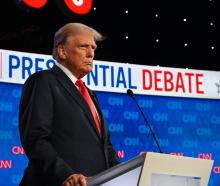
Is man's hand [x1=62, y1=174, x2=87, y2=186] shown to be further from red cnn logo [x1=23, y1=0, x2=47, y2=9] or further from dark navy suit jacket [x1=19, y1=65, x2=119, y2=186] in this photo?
red cnn logo [x1=23, y1=0, x2=47, y2=9]

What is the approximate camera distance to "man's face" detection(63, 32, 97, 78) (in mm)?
1966

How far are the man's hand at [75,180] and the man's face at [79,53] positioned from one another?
487 mm

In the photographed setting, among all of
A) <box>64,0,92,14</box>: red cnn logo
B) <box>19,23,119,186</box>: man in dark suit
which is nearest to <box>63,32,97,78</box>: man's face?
<box>19,23,119,186</box>: man in dark suit

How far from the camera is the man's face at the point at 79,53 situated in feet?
6.45

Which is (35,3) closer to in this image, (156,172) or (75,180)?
(75,180)

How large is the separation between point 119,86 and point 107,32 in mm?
724

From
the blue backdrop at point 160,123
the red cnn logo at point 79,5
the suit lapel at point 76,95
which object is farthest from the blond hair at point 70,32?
the red cnn logo at point 79,5

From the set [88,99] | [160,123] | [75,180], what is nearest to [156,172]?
[75,180]

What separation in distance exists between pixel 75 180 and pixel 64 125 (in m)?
0.29

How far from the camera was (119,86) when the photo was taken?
172 inches

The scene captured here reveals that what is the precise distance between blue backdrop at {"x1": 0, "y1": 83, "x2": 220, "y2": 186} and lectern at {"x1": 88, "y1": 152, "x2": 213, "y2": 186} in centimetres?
249

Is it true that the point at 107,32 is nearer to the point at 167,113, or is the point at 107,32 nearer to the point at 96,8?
the point at 96,8

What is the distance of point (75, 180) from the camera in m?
1.57

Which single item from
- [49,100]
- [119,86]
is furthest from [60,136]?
[119,86]
